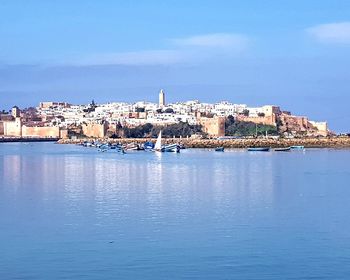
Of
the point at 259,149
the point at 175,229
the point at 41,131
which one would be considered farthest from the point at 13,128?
the point at 175,229

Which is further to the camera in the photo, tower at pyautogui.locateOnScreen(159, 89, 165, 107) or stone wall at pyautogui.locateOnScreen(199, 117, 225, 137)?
tower at pyautogui.locateOnScreen(159, 89, 165, 107)

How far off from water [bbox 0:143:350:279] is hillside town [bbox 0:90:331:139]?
144 feet

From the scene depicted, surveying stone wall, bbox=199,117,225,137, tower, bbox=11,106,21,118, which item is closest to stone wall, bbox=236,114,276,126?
stone wall, bbox=199,117,225,137

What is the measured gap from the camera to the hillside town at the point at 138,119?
6919 centimetres

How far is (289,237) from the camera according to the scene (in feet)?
36.3

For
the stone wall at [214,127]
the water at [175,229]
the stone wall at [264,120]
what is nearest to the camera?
the water at [175,229]

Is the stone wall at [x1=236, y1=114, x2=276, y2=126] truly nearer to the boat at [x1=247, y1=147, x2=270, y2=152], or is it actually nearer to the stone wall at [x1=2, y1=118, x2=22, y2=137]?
the boat at [x1=247, y1=147, x2=270, y2=152]

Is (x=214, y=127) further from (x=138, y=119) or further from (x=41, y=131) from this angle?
(x=41, y=131)

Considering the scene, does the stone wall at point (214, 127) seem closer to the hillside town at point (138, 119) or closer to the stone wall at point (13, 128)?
the hillside town at point (138, 119)

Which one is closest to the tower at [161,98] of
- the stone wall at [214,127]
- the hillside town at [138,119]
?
the hillside town at [138,119]

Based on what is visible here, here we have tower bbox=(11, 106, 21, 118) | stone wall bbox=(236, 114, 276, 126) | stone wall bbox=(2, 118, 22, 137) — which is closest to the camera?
stone wall bbox=(236, 114, 276, 126)

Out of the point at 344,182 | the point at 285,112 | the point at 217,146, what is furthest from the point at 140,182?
the point at 285,112

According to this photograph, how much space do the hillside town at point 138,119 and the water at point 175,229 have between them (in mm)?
43827

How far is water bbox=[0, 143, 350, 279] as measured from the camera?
914 cm
